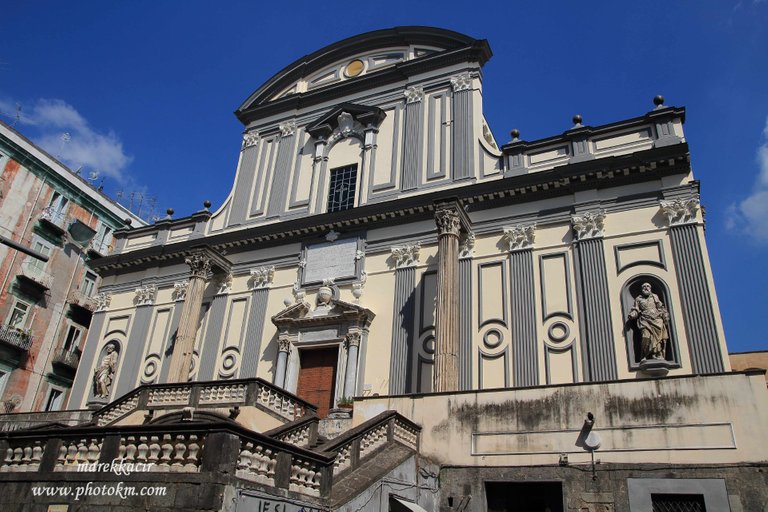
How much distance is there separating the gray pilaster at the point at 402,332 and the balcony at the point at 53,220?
19.2 meters

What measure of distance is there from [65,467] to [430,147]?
17.0 m

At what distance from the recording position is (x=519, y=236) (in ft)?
65.0

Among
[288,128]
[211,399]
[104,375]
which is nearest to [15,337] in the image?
[104,375]

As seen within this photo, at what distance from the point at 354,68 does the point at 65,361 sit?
1954 centimetres

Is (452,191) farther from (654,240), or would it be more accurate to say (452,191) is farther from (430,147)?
(654,240)

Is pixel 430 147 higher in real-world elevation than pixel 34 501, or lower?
higher

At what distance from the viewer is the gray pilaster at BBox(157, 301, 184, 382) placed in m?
23.9

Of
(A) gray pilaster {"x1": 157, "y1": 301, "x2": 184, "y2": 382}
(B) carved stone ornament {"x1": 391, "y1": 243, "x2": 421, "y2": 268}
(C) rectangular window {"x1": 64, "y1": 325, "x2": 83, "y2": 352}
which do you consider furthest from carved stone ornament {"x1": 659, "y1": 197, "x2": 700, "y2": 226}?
(C) rectangular window {"x1": 64, "y1": 325, "x2": 83, "y2": 352}

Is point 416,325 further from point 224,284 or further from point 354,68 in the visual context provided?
point 354,68

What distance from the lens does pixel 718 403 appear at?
11883mm

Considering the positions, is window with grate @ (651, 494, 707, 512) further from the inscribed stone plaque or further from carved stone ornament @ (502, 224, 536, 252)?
the inscribed stone plaque

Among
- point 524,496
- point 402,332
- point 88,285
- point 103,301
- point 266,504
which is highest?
point 88,285

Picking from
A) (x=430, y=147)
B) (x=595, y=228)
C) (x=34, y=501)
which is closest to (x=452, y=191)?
(x=430, y=147)

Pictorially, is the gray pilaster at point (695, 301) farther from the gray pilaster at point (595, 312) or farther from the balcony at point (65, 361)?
the balcony at point (65, 361)
